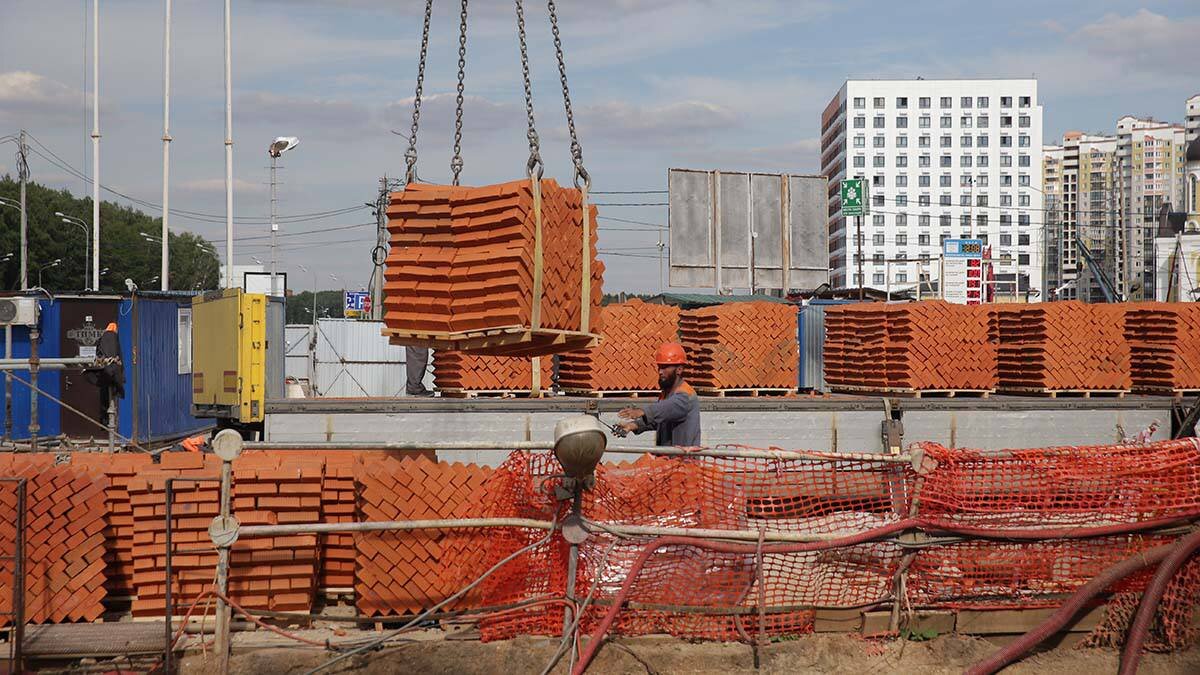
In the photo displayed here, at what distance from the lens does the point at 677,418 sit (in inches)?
378

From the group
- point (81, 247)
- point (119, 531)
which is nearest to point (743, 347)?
point (119, 531)

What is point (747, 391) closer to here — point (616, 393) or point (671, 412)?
point (616, 393)

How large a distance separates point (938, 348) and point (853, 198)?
36266 millimetres

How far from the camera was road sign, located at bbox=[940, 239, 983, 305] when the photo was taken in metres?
47.0

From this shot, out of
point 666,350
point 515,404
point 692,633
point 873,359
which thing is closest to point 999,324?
point 873,359

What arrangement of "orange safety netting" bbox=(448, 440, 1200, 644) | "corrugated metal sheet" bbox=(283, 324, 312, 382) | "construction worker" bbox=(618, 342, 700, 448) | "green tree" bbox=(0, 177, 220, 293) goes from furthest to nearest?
"green tree" bbox=(0, 177, 220, 293) < "corrugated metal sheet" bbox=(283, 324, 312, 382) < "construction worker" bbox=(618, 342, 700, 448) < "orange safety netting" bbox=(448, 440, 1200, 644)

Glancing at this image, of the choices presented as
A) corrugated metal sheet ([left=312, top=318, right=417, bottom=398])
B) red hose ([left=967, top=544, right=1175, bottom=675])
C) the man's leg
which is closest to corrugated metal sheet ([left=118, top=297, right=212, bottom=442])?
the man's leg

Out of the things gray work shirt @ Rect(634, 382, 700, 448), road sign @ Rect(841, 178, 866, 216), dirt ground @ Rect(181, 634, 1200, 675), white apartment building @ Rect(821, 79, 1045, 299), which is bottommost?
dirt ground @ Rect(181, 634, 1200, 675)

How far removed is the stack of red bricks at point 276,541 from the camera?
8094 millimetres

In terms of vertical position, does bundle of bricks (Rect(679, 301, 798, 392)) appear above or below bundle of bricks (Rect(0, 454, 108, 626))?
above

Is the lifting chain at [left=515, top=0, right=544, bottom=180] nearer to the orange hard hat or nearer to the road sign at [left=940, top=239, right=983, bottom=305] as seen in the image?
the orange hard hat

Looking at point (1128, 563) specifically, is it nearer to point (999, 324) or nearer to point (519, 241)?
point (519, 241)

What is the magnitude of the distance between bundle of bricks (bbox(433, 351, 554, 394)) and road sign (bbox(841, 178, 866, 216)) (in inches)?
1474

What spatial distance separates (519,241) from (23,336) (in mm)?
17834
